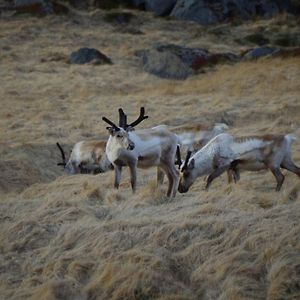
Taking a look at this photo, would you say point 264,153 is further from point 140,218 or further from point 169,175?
point 140,218

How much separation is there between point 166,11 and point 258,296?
33065 mm

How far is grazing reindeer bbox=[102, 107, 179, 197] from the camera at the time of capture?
427 inches

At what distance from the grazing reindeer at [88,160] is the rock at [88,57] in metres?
12.6

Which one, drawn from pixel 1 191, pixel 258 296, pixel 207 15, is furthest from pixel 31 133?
pixel 207 15

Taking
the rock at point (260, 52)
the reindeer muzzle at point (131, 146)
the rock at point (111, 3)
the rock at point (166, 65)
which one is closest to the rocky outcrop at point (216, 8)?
the rock at point (111, 3)

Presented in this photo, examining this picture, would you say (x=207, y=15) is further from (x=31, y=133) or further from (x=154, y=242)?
(x=154, y=242)

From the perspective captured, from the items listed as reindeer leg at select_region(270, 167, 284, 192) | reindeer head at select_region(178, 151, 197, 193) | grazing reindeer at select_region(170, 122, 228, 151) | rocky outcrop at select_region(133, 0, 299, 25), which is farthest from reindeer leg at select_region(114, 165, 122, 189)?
rocky outcrop at select_region(133, 0, 299, 25)

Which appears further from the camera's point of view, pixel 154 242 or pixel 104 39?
pixel 104 39

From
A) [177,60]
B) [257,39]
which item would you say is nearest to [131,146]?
[177,60]

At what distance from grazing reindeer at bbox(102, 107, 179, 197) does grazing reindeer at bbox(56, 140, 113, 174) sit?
3.34m

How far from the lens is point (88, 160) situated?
14625mm

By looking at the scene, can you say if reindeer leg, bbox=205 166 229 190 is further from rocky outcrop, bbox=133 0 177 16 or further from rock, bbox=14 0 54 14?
rocky outcrop, bbox=133 0 177 16

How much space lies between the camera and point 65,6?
124ft

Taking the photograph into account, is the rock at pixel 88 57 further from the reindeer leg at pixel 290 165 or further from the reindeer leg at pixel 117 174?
the reindeer leg at pixel 290 165
